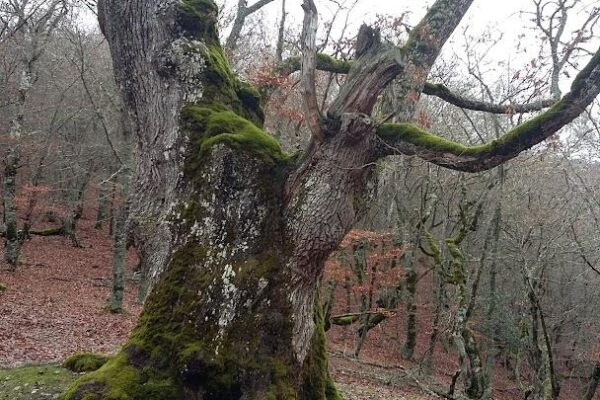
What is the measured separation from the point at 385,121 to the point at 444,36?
64.3 inches

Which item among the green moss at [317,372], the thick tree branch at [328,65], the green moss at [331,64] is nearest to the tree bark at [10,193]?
the thick tree branch at [328,65]

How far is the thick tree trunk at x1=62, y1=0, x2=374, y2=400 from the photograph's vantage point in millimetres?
4777

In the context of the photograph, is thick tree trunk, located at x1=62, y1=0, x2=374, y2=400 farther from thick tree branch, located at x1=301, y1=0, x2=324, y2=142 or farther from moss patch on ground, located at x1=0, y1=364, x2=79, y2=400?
moss patch on ground, located at x1=0, y1=364, x2=79, y2=400

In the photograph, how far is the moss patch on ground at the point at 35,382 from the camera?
5.40 m

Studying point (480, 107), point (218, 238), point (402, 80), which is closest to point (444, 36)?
point (402, 80)

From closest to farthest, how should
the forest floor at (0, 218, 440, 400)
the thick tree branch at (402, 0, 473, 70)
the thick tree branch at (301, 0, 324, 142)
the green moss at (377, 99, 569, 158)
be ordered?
the green moss at (377, 99, 569, 158), the thick tree branch at (301, 0, 324, 142), the thick tree branch at (402, 0, 473, 70), the forest floor at (0, 218, 440, 400)

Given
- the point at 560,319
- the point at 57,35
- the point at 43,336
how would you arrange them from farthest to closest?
the point at 57,35 → the point at 560,319 → the point at 43,336

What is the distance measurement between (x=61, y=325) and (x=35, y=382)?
720 centimetres

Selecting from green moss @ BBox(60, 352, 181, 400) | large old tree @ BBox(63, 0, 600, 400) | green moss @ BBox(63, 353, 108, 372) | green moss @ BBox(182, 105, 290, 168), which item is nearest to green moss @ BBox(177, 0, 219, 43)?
large old tree @ BBox(63, 0, 600, 400)

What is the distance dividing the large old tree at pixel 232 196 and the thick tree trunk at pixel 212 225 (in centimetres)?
1

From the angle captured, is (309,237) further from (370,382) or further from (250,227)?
(370,382)

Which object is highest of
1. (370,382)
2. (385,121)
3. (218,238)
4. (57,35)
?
(57,35)

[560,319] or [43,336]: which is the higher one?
[560,319]

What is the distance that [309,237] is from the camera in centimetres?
502
